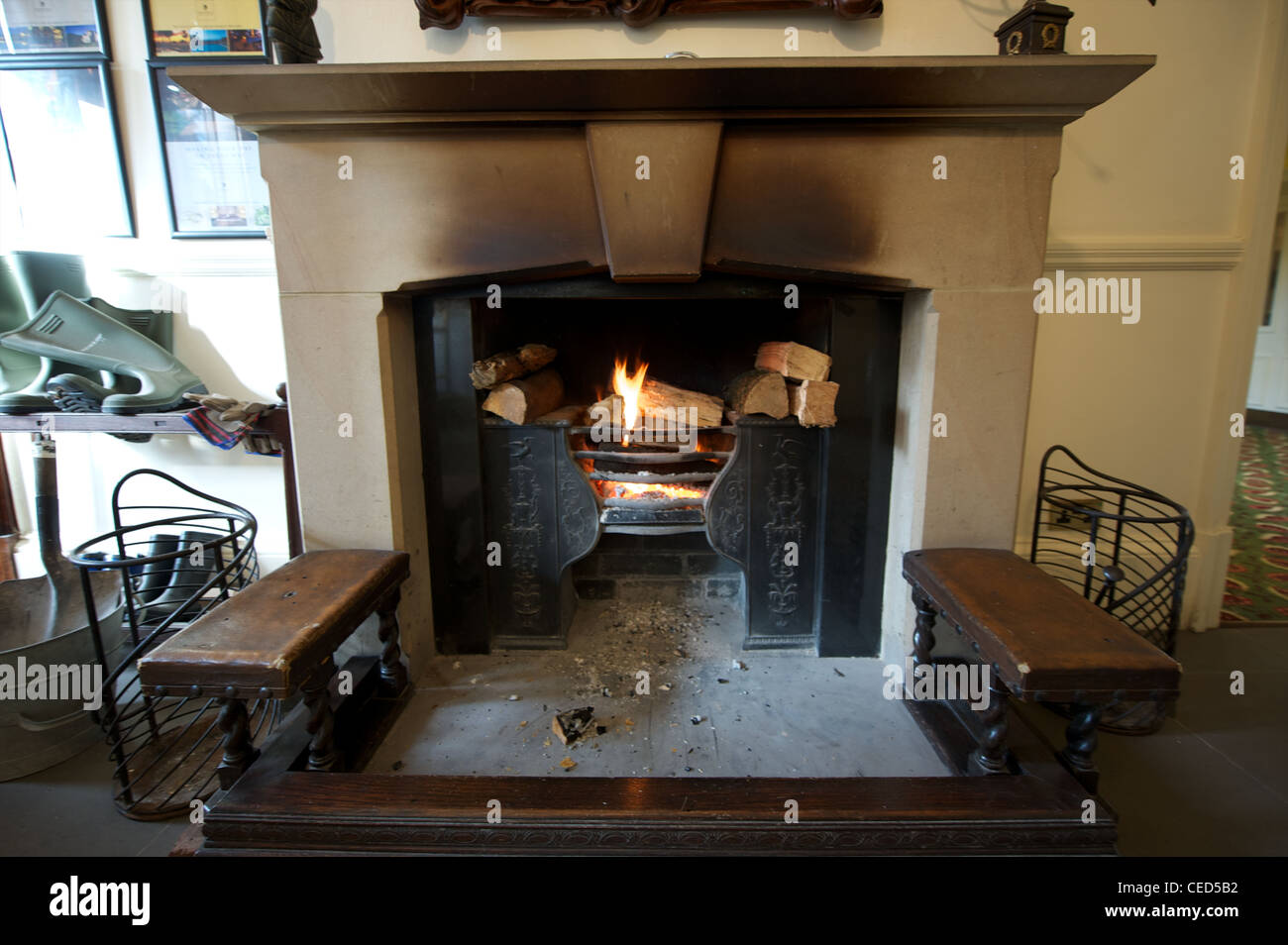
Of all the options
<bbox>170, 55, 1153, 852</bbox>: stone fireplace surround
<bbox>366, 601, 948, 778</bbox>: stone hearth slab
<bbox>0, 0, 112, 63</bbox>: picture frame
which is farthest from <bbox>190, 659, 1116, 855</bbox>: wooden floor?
<bbox>0, 0, 112, 63</bbox>: picture frame

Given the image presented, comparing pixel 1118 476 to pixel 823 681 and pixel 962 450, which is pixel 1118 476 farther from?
pixel 823 681

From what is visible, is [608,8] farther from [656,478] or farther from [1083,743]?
[1083,743]

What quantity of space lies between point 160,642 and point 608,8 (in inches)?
91.7

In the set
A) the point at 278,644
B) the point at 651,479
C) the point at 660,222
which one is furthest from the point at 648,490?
the point at 278,644

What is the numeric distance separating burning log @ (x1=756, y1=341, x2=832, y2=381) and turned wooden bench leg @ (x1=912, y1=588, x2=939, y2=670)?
2.28ft

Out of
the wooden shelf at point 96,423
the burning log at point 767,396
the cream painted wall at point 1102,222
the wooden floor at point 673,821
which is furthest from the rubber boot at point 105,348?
the burning log at point 767,396

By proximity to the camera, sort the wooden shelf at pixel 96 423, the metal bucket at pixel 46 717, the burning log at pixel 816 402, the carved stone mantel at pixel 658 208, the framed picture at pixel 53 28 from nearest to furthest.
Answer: the carved stone mantel at pixel 658 208
the metal bucket at pixel 46 717
the burning log at pixel 816 402
the wooden shelf at pixel 96 423
the framed picture at pixel 53 28

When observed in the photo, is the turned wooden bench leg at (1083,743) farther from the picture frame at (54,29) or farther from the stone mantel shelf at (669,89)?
the picture frame at (54,29)

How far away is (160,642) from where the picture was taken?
5.82 ft

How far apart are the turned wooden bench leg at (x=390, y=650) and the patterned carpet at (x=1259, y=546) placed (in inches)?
120

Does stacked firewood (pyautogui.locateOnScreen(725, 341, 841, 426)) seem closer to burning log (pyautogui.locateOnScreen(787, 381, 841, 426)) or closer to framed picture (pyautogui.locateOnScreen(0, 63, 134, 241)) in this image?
burning log (pyautogui.locateOnScreen(787, 381, 841, 426))

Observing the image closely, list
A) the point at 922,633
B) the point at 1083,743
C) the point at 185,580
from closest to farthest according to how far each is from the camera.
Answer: the point at 1083,743, the point at 922,633, the point at 185,580

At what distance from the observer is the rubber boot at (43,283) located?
2031 mm

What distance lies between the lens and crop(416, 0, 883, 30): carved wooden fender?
1846mm
